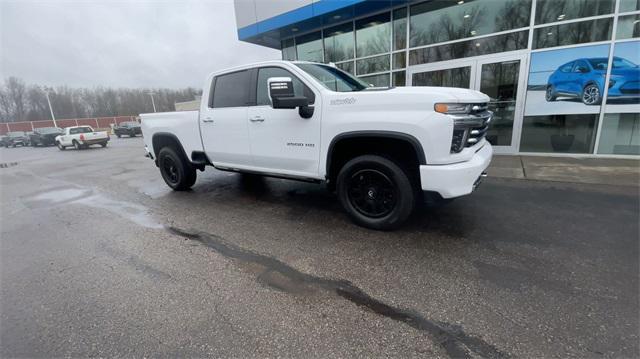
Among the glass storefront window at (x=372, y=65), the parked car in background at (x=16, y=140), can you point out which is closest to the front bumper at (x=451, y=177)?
the glass storefront window at (x=372, y=65)

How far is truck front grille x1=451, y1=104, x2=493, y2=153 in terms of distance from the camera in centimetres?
297

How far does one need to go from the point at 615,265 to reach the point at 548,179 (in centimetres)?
334

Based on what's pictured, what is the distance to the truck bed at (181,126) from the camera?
205 inches

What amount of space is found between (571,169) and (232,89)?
700 cm

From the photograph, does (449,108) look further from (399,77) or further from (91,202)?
(399,77)

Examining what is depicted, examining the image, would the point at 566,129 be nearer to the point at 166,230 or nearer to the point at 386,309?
the point at 386,309

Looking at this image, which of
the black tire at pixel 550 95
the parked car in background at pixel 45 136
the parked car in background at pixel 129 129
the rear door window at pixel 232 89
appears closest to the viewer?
the rear door window at pixel 232 89

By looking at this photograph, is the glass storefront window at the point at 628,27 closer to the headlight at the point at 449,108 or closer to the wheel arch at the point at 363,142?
the headlight at the point at 449,108

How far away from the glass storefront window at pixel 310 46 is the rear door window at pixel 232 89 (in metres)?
7.90

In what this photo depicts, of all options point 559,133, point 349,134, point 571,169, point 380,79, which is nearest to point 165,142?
point 349,134

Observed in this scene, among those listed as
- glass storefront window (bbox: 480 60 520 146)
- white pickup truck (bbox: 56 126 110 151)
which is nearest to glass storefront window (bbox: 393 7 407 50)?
glass storefront window (bbox: 480 60 520 146)

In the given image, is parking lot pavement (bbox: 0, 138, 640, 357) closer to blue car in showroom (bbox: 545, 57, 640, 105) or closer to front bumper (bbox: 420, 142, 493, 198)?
front bumper (bbox: 420, 142, 493, 198)

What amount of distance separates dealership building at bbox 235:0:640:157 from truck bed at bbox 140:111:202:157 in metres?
6.37

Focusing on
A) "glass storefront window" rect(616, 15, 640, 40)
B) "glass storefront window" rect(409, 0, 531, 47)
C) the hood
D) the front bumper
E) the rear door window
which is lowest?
the front bumper
